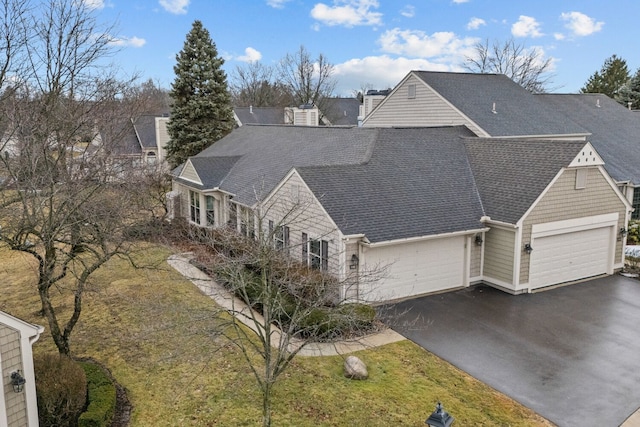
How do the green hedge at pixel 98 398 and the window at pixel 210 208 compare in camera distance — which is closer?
the green hedge at pixel 98 398

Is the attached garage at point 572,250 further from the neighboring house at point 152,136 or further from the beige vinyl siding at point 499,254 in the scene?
the neighboring house at point 152,136

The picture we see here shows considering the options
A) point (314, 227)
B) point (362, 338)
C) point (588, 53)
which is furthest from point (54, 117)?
point (588, 53)

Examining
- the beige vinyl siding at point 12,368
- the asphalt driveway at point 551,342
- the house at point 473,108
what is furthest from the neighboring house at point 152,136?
the beige vinyl siding at point 12,368

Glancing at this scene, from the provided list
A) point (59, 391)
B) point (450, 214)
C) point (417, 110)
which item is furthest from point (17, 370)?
point (417, 110)

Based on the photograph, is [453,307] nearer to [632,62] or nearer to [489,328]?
[489,328]

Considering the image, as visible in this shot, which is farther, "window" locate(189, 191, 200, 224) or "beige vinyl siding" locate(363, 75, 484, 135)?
"window" locate(189, 191, 200, 224)

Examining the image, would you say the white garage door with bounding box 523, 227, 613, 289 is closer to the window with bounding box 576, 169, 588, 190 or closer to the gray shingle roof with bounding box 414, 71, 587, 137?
the window with bounding box 576, 169, 588, 190

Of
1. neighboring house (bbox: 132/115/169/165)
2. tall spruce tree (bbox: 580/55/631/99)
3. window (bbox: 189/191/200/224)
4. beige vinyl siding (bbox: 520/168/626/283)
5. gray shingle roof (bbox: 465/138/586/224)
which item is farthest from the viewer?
tall spruce tree (bbox: 580/55/631/99)

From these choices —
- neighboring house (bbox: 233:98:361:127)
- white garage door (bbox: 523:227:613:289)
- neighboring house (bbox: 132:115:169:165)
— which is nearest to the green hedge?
white garage door (bbox: 523:227:613:289)
